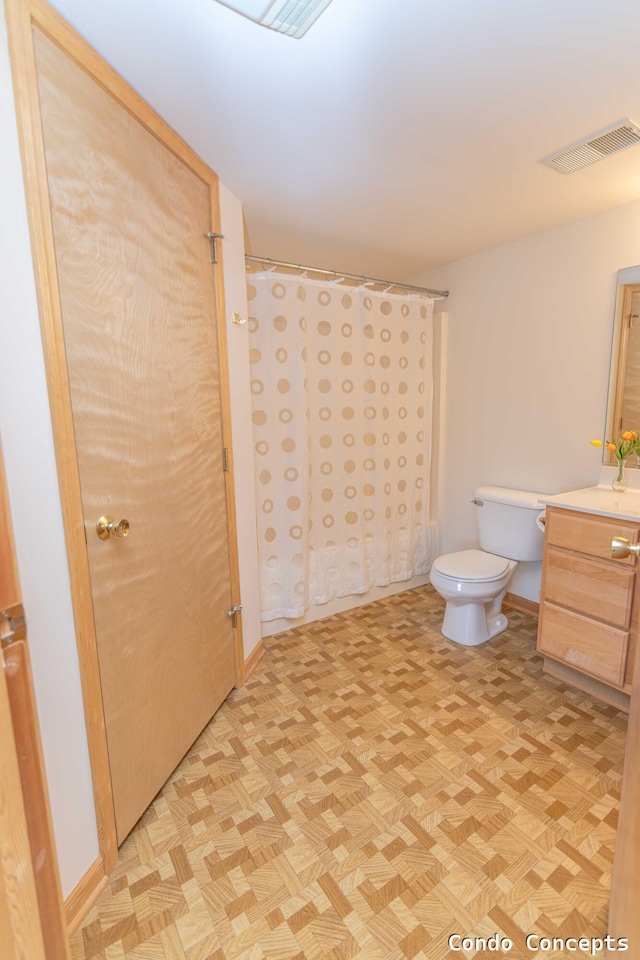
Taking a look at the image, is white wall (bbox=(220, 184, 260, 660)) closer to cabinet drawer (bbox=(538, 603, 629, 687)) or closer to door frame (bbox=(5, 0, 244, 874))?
door frame (bbox=(5, 0, 244, 874))

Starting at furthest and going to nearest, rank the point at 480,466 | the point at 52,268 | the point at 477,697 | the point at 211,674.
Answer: the point at 480,466, the point at 477,697, the point at 211,674, the point at 52,268

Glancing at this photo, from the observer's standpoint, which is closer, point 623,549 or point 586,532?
point 623,549

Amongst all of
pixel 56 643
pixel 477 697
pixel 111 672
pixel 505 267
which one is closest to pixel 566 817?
pixel 477 697

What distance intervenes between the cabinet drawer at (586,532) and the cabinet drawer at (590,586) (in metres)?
0.04

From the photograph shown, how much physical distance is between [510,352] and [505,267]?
0.49m

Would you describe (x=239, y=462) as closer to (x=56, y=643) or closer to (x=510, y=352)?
(x=56, y=643)

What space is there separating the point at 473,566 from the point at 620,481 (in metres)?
0.81

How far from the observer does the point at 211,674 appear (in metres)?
1.77

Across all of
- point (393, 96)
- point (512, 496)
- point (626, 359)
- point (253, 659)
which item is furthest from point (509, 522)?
point (393, 96)

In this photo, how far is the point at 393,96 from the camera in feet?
4.21

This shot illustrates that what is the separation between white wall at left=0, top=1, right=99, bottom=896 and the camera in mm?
916

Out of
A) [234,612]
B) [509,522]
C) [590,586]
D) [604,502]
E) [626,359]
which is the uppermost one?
[626,359]

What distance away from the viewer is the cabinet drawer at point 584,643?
5.74 feet

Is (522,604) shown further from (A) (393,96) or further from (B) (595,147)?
(A) (393,96)
